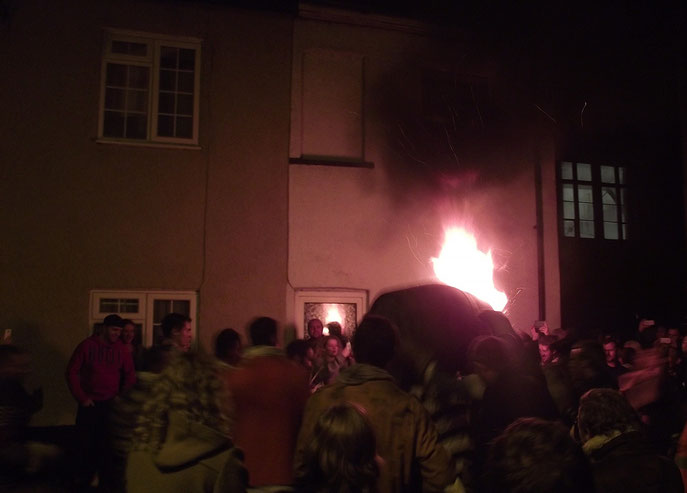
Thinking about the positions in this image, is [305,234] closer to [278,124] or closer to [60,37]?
[278,124]

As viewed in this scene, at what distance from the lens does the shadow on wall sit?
32.1 feet

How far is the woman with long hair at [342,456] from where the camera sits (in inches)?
96.2

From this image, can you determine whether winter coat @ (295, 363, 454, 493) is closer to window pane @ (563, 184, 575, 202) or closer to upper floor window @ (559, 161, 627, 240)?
upper floor window @ (559, 161, 627, 240)

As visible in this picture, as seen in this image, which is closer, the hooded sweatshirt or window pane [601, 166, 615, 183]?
the hooded sweatshirt

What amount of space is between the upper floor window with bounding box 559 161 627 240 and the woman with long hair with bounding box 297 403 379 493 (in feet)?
38.4

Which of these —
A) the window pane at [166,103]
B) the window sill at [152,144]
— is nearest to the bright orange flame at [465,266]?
the window sill at [152,144]

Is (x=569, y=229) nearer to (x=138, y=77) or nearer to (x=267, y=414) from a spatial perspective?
(x=138, y=77)

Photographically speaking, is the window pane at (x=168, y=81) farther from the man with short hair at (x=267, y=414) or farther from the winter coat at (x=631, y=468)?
the winter coat at (x=631, y=468)

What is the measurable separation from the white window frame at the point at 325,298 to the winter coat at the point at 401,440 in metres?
7.71

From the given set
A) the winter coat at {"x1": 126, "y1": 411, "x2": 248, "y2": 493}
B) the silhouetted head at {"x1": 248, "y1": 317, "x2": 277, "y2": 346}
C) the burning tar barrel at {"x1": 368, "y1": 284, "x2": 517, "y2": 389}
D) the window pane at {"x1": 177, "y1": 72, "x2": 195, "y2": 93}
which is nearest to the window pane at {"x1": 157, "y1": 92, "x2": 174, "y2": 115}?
the window pane at {"x1": 177, "y1": 72, "x2": 195, "y2": 93}

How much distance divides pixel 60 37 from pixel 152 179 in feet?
8.48

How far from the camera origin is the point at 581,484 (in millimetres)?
2180

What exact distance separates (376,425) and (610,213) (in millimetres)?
12046

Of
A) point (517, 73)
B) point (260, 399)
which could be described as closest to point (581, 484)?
point (260, 399)
